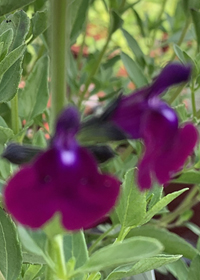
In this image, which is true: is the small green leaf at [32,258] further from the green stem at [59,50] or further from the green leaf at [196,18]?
the green leaf at [196,18]

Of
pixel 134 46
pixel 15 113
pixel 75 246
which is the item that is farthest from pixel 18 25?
pixel 134 46

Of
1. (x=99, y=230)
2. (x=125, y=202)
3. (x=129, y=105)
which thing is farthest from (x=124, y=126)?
(x=99, y=230)

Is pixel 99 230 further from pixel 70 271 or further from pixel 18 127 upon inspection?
pixel 70 271

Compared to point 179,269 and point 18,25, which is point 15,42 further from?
point 179,269

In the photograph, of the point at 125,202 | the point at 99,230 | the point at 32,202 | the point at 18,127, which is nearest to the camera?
the point at 32,202

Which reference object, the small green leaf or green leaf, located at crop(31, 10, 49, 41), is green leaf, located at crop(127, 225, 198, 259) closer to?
the small green leaf
